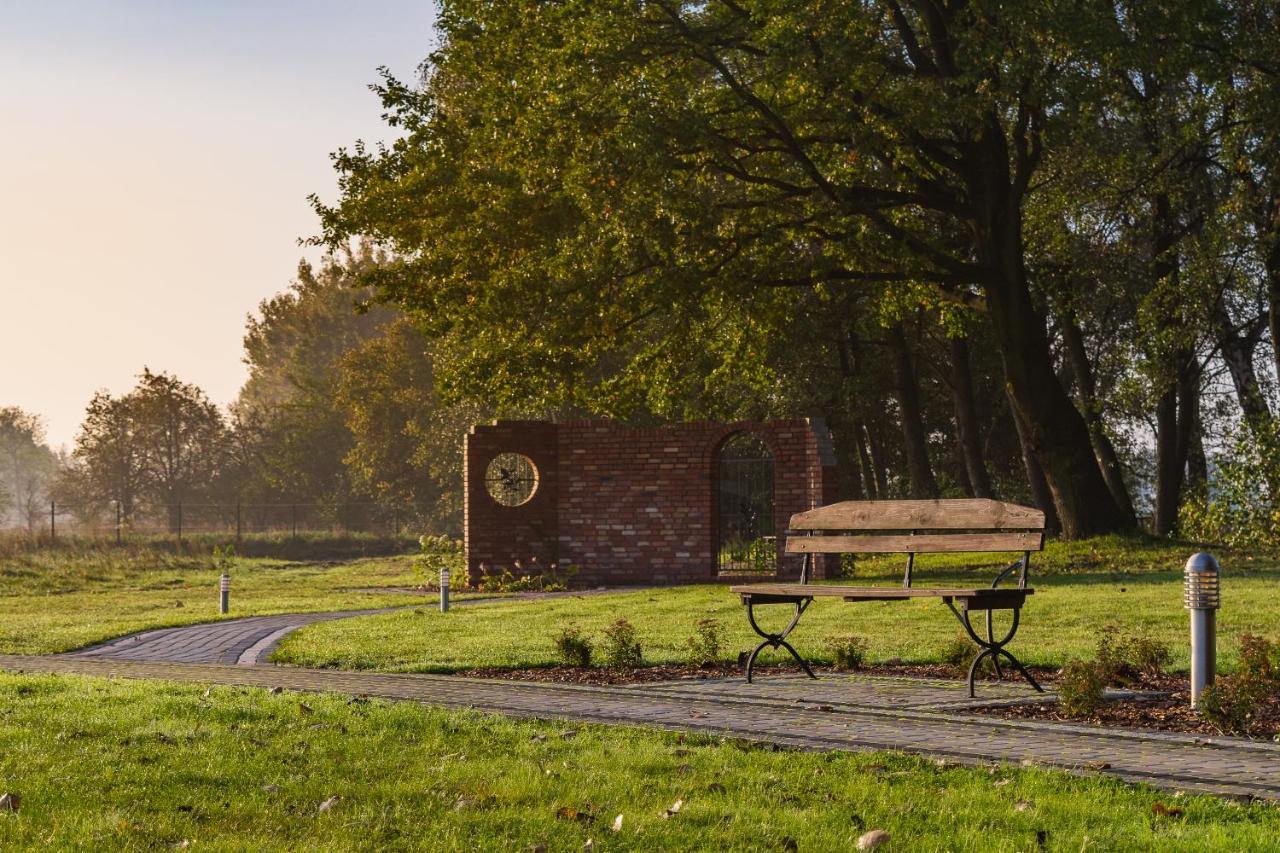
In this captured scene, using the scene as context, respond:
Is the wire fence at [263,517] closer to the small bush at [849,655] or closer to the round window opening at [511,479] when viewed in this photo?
the round window opening at [511,479]

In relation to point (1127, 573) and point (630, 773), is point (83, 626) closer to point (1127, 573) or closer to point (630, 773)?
point (630, 773)

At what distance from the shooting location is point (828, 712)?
8578 mm

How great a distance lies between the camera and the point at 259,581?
103ft

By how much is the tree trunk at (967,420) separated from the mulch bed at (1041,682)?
21.3m

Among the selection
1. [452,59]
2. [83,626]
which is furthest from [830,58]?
[83,626]

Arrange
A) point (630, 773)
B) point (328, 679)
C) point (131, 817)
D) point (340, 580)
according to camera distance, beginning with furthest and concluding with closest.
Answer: point (340, 580), point (328, 679), point (630, 773), point (131, 817)

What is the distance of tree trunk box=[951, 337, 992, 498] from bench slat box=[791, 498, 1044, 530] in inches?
837

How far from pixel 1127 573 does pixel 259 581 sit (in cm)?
1792

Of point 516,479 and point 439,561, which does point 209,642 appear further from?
point 439,561

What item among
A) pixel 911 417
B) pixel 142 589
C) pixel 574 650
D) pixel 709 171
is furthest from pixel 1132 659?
pixel 911 417

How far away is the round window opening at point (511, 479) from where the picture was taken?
26.3m

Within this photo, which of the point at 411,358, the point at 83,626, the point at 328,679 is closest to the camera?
the point at 328,679

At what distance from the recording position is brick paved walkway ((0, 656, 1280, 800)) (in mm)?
6750

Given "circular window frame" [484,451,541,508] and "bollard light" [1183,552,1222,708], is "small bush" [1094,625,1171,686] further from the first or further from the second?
"circular window frame" [484,451,541,508]
